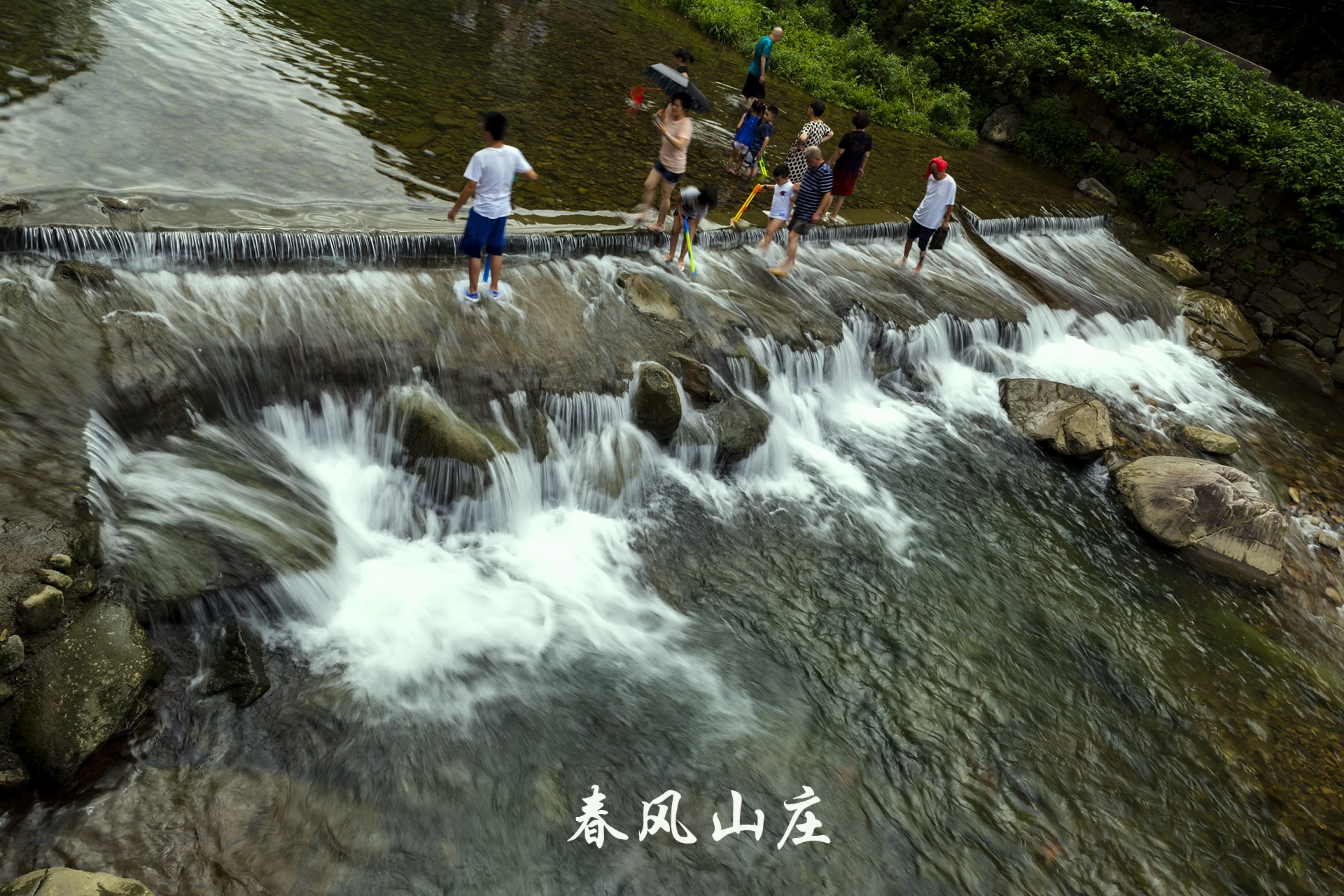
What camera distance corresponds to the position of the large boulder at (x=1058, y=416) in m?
10.7

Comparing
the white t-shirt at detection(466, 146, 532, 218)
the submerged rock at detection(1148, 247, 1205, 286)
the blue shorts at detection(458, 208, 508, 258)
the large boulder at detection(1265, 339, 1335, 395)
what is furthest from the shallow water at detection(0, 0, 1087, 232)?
the large boulder at detection(1265, 339, 1335, 395)

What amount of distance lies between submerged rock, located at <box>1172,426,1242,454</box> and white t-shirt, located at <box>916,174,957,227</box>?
499cm

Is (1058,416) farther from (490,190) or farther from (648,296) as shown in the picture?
(490,190)

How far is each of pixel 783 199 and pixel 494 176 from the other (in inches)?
185

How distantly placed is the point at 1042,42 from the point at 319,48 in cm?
1945

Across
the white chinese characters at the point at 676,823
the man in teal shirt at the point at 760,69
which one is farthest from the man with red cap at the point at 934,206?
the white chinese characters at the point at 676,823

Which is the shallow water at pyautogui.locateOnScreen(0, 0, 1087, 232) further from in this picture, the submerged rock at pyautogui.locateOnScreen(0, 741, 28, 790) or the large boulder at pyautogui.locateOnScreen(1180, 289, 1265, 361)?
the submerged rock at pyautogui.locateOnScreen(0, 741, 28, 790)

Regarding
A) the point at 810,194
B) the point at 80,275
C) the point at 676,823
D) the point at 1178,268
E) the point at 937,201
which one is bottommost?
the point at 676,823

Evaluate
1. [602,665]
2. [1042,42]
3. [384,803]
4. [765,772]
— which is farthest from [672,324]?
[1042,42]

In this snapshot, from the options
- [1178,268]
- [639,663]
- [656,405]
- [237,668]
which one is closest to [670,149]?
[656,405]

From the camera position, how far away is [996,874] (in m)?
5.54

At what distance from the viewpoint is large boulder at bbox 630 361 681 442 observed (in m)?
8.20

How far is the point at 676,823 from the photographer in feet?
17.2

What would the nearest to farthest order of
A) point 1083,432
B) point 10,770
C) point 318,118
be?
point 10,770
point 318,118
point 1083,432
